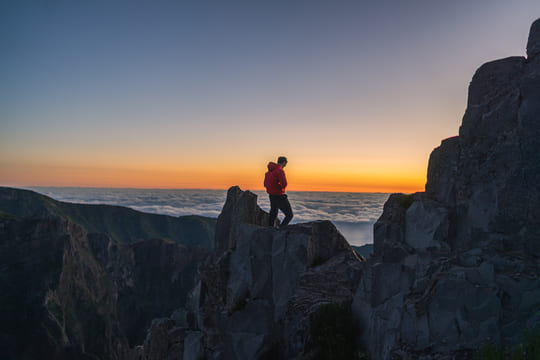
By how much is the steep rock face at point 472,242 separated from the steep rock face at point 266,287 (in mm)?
2627

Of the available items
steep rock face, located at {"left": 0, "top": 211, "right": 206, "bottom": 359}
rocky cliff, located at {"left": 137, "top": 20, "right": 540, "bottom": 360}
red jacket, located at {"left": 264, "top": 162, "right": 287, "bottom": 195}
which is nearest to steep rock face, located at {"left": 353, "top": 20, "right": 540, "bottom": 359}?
rocky cliff, located at {"left": 137, "top": 20, "right": 540, "bottom": 360}

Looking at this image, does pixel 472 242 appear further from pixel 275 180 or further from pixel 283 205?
pixel 275 180

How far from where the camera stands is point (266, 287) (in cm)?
1648

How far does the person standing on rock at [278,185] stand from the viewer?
16.7 metres

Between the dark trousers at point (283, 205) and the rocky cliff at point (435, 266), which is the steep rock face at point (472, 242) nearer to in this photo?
the rocky cliff at point (435, 266)

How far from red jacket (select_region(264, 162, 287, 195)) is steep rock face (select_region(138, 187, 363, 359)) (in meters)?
2.13

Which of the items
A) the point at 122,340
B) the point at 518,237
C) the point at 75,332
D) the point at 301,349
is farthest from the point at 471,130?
the point at 122,340

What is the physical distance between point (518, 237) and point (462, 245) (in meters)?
1.71

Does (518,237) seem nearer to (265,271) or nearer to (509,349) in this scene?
(509,349)

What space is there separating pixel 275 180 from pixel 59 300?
520ft

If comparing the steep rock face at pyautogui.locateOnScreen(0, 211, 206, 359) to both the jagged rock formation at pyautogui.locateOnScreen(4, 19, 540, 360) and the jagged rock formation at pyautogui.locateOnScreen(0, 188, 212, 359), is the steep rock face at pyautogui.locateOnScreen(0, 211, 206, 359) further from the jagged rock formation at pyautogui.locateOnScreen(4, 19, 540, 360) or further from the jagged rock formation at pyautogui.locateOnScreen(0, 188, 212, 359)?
the jagged rock formation at pyautogui.locateOnScreen(4, 19, 540, 360)

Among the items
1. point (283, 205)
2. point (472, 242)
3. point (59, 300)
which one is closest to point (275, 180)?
point (283, 205)

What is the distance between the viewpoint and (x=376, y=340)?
10375 millimetres

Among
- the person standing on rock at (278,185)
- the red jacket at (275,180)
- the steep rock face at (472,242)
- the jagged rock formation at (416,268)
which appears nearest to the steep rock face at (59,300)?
the jagged rock formation at (416,268)
